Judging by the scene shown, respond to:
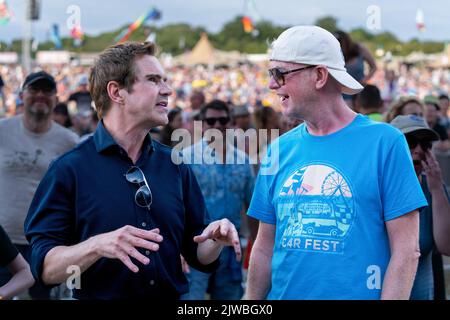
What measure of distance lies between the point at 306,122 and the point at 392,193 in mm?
484

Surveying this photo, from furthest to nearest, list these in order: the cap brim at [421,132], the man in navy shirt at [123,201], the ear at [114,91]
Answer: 1. the cap brim at [421,132]
2. the ear at [114,91]
3. the man in navy shirt at [123,201]

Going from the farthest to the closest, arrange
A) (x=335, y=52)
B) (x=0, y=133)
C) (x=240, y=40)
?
1. (x=240, y=40)
2. (x=0, y=133)
3. (x=335, y=52)

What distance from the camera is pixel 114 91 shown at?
3318 mm

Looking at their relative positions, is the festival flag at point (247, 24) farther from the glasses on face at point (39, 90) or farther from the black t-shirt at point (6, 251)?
the black t-shirt at point (6, 251)

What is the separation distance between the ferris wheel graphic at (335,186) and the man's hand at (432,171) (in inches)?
56.4

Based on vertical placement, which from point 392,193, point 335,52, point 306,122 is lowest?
point 392,193

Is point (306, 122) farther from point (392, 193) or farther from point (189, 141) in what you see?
point (189, 141)

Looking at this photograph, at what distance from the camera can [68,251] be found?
293 cm

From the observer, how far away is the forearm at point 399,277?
2949 mm

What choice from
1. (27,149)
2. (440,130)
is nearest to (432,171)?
(27,149)

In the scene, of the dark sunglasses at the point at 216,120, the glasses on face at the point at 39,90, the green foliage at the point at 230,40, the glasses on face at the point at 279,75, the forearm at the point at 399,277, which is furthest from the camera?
the green foliage at the point at 230,40

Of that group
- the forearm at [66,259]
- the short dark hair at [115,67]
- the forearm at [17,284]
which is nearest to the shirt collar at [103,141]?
the short dark hair at [115,67]

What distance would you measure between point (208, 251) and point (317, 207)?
0.54 metres

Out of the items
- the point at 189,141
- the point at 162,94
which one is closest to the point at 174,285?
the point at 162,94
